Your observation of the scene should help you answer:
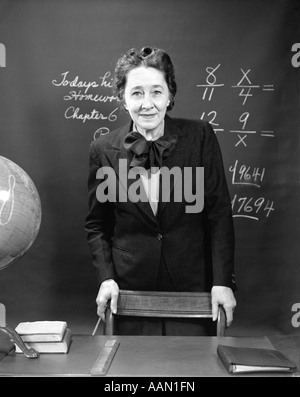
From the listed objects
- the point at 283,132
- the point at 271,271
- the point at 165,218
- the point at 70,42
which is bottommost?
the point at 271,271

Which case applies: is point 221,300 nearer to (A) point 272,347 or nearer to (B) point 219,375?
(A) point 272,347

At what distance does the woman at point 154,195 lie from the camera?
290 centimetres

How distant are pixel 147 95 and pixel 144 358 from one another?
1.47m

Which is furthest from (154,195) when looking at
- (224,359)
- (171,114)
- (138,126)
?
(224,359)

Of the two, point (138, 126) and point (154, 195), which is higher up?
point (138, 126)

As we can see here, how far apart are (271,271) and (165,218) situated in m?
1.06

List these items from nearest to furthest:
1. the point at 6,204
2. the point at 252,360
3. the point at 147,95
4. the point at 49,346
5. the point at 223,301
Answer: the point at 252,360
the point at 6,204
the point at 49,346
the point at 223,301
the point at 147,95

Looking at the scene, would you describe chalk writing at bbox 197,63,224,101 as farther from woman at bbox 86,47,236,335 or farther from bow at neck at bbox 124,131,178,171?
bow at neck at bbox 124,131,178,171

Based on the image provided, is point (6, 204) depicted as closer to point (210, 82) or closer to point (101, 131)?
point (101, 131)

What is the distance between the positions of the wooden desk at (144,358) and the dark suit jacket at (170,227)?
29.2 inches

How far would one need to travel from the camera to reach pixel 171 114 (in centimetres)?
357

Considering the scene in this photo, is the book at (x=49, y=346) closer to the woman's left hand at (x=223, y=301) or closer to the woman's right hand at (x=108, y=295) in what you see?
the woman's right hand at (x=108, y=295)

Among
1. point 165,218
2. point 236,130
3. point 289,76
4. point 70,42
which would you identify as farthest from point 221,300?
point 70,42
